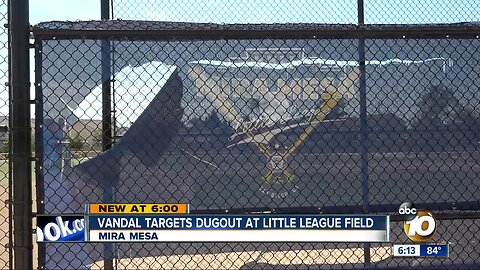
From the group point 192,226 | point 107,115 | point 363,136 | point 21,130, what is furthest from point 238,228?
point 21,130

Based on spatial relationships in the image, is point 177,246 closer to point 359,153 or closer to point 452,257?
point 359,153

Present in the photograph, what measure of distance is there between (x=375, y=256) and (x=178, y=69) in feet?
5.60

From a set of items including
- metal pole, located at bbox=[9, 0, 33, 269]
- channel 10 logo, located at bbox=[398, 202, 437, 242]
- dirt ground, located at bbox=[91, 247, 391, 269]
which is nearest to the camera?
metal pole, located at bbox=[9, 0, 33, 269]

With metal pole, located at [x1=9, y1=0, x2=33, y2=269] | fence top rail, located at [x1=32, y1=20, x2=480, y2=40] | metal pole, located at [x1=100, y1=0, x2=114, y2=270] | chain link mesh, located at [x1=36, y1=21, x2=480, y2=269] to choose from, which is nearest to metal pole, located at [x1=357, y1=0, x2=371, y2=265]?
chain link mesh, located at [x1=36, y1=21, x2=480, y2=269]

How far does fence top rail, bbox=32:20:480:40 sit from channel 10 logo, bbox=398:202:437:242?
1001 millimetres

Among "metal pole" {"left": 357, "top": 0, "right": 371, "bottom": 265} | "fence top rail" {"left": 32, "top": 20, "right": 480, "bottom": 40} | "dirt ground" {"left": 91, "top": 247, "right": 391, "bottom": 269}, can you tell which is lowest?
"dirt ground" {"left": 91, "top": 247, "right": 391, "bottom": 269}

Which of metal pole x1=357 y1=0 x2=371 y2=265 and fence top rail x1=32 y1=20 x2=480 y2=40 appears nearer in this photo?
fence top rail x1=32 y1=20 x2=480 y2=40

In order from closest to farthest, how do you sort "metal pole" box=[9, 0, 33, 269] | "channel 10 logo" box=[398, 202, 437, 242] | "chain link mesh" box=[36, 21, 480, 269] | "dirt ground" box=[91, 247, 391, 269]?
"metal pole" box=[9, 0, 33, 269] < "chain link mesh" box=[36, 21, 480, 269] < "channel 10 logo" box=[398, 202, 437, 242] < "dirt ground" box=[91, 247, 391, 269]

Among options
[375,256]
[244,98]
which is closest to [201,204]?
[244,98]

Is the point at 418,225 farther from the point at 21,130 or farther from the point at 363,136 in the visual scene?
the point at 21,130

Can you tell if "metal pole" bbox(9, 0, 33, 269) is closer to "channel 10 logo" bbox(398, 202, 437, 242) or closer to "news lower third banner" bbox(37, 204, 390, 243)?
"news lower third banner" bbox(37, 204, 390, 243)

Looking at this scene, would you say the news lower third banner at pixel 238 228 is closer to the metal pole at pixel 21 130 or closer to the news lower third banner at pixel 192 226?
the news lower third banner at pixel 192 226

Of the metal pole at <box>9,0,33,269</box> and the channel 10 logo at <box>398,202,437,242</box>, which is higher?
the metal pole at <box>9,0,33,269</box>

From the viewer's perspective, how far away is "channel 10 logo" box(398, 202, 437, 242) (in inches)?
129
